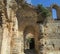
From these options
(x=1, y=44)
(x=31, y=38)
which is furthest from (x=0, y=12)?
(x=31, y=38)

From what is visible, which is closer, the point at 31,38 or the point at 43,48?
the point at 43,48

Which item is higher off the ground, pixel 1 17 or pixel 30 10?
pixel 30 10

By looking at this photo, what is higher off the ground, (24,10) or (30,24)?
(24,10)

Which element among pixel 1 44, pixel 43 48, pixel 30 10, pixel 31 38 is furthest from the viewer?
pixel 31 38

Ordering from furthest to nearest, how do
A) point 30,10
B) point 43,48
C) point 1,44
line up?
point 30,10
point 43,48
point 1,44

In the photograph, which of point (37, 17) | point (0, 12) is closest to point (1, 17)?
point (0, 12)

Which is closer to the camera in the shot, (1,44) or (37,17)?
(1,44)

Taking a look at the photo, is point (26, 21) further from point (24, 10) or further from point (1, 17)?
point (1, 17)

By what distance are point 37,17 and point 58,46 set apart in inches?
156

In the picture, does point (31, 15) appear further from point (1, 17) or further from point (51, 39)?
point (1, 17)

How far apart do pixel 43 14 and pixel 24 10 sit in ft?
8.16

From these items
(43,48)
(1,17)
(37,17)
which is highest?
(37,17)

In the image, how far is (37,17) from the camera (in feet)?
62.2

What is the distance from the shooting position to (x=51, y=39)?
1905 centimetres
